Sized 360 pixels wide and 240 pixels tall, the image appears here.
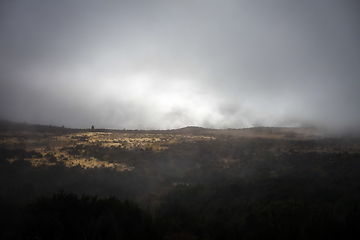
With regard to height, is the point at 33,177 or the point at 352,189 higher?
the point at 352,189

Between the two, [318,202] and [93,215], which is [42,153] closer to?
[93,215]

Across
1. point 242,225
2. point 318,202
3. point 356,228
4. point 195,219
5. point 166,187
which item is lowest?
point 166,187

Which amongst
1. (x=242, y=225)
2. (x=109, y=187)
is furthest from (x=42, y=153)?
→ (x=242, y=225)

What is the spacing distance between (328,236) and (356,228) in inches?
27.1

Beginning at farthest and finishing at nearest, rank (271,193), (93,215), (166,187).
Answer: (166,187) < (271,193) < (93,215)

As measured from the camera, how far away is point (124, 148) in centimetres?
3080

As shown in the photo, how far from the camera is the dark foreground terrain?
246 inches

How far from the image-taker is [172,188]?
61.6 feet

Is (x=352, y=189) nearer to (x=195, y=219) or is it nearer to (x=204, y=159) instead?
(x=195, y=219)

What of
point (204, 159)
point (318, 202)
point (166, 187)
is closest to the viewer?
point (318, 202)

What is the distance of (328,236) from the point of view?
502 centimetres

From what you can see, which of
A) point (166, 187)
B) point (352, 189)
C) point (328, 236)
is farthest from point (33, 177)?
point (352, 189)

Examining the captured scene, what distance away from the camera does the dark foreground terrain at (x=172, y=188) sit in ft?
20.5

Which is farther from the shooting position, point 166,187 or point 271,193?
point 166,187
